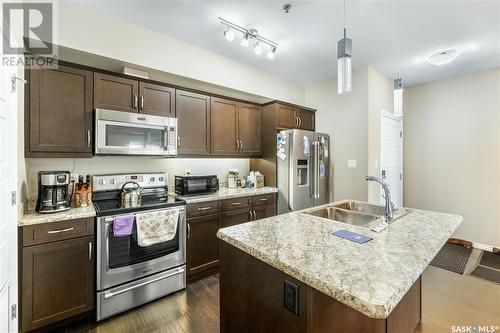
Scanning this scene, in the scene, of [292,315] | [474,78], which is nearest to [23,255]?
[292,315]

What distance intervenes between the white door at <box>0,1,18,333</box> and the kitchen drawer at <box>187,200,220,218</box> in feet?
4.29

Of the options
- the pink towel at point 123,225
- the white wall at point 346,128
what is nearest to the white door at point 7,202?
the pink towel at point 123,225

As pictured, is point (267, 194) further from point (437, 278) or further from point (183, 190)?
point (437, 278)

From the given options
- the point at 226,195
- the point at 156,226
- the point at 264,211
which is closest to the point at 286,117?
the point at 264,211

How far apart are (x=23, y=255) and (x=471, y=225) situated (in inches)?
213

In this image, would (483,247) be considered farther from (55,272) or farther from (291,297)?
(55,272)

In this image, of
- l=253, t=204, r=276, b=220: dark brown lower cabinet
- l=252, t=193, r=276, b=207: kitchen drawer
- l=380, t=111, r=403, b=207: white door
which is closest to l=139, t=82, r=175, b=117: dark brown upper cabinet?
l=252, t=193, r=276, b=207: kitchen drawer

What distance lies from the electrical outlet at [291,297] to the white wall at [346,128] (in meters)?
2.78

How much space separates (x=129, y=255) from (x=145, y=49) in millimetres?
2102

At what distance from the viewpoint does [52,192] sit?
5.99ft

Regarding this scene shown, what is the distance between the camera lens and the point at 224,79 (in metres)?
3.12

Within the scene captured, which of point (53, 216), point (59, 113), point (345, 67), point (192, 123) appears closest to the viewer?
point (345, 67)

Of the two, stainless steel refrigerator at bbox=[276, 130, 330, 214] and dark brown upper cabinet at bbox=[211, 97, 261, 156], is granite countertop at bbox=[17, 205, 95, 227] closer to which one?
dark brown upper cabinet at bbox=[211, 97, 261, 156]

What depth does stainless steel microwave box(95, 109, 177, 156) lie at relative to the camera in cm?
211
